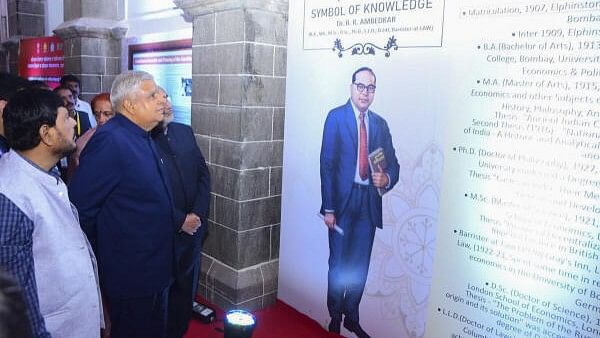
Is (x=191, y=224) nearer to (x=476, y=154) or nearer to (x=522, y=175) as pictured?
(x=476, y=154)

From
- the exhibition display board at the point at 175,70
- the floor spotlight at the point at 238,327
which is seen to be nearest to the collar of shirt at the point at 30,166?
the floor spotlight at the point at 238,327

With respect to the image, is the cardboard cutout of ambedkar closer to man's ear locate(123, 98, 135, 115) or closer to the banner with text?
man's ear locate(123, 98, 135, 115)

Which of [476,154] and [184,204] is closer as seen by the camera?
[476,154]

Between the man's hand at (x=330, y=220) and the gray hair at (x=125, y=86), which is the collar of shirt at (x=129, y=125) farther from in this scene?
the man's hand at (x=330, y=220)

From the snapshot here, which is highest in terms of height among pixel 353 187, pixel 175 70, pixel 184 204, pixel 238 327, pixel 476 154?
pixel 175 70

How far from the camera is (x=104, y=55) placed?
507 centimetres

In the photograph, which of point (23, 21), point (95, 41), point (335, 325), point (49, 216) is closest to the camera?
point (49, 216)

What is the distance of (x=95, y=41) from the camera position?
16.4 ft

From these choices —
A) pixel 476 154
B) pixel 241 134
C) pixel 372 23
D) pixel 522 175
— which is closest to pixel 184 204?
pixel 241 134

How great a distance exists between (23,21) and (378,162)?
714cm

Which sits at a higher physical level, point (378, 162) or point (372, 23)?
point (372, 23)

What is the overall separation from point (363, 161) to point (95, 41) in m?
3.65

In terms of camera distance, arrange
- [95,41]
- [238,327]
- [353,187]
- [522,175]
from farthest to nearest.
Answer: [95,41] → [353,187] → [238,327] → [522,175]

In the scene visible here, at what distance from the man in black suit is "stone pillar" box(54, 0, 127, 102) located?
2800mm
